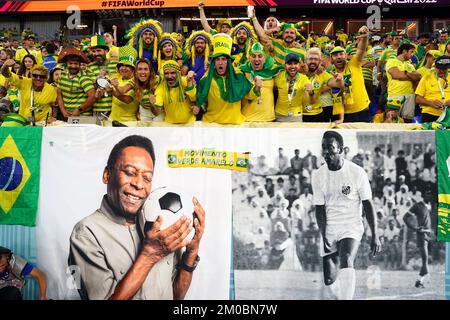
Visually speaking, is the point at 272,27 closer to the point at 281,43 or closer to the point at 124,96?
the point at 281,43

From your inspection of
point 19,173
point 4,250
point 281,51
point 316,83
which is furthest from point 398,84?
point 4,250

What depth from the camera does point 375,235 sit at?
491 centimetres

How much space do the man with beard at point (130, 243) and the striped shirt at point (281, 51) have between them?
10.1 feet

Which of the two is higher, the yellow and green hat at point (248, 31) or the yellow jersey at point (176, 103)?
the yellow and green hat at point (248, 31)

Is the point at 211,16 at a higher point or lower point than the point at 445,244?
higher

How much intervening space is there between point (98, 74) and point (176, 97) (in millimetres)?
1645

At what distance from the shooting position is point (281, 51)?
762cm

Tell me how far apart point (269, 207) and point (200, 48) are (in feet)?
11.8

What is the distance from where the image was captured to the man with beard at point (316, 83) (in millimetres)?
6934

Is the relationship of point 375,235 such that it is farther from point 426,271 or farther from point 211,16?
point 211,16

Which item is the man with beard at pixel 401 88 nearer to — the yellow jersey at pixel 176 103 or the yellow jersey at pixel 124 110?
the yellow jersey at pixel 176 103

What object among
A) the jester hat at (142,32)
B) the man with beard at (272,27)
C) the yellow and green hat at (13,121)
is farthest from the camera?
the jester hat at (142,32)

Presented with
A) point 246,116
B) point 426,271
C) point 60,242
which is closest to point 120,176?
point 60,242

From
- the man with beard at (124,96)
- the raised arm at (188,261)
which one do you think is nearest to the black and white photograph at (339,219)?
the raised arm at (188,261)
